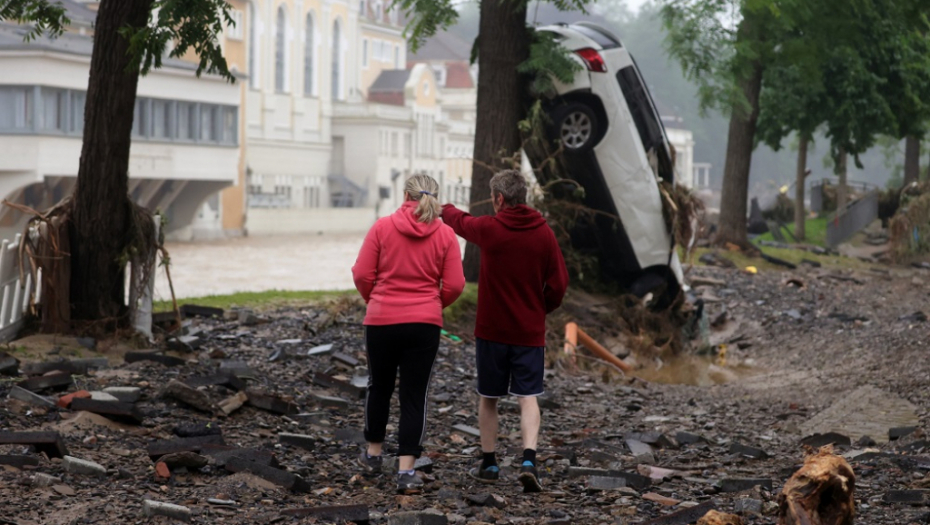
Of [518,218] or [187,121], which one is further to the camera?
[187,121]

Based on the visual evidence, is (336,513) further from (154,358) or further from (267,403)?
(154,358)

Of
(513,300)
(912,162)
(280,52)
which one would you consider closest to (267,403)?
(513,300)

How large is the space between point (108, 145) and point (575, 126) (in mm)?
6629

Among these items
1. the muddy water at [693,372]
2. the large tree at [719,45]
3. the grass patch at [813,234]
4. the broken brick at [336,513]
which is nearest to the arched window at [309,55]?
the grass patch at [813,234]

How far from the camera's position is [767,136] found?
32562mm

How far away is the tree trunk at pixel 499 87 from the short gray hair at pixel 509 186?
27.0 ft

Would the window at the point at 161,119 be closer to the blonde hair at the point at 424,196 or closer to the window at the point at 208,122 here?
the window at the point at 208,122

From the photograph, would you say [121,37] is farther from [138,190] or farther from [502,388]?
[138,190]

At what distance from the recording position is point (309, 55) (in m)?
85.3

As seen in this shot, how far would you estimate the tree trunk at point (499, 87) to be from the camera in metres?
15.8

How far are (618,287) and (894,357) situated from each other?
168 inches

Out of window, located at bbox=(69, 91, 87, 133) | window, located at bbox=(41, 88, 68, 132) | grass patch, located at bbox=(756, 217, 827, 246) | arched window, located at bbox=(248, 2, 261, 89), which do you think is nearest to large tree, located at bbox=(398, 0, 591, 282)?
grass patch, located at bbox=(756, 217, 827, 246)

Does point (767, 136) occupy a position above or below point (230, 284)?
above

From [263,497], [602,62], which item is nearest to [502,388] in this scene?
[263,497]
